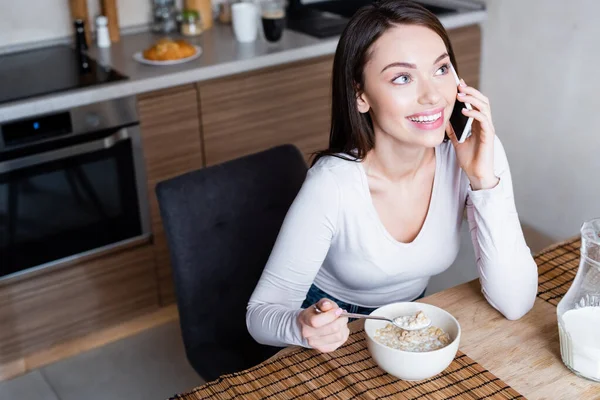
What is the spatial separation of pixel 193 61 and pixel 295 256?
1.25m

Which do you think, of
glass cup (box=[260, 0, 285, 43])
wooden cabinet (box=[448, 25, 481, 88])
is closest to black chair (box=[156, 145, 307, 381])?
glass cup (box=[260, 0, 285, 43])

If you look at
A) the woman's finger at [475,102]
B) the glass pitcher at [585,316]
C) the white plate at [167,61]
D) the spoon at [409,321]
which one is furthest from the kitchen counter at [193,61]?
the glass pitcher at [585,316]

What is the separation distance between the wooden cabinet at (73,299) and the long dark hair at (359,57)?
1186 millimetres

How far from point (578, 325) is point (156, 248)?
5.40 ft

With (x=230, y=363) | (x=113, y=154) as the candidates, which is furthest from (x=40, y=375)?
(x=230, y=363)

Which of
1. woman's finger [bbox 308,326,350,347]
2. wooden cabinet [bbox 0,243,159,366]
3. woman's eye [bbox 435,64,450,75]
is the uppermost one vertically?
woman's eye [bbox 435,64,450,75]

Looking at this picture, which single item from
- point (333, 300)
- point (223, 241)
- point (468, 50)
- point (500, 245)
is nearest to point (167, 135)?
point (223, 241)

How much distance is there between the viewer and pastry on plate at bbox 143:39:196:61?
2.51 metres

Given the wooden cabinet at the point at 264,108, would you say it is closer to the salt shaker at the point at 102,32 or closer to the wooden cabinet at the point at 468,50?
the salt shaker at the point at 102,32

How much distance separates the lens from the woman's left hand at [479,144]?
147 centimetres

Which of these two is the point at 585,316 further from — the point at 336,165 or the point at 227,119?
the point at 227,119

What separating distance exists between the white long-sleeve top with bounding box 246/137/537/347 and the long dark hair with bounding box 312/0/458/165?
48 mm

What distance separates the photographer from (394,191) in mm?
1598

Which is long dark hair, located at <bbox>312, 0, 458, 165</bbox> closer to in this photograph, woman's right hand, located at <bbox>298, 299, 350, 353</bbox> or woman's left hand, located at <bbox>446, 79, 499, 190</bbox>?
woman's left hand, located at <bbox>446, 79, 499, 190</bbox>
